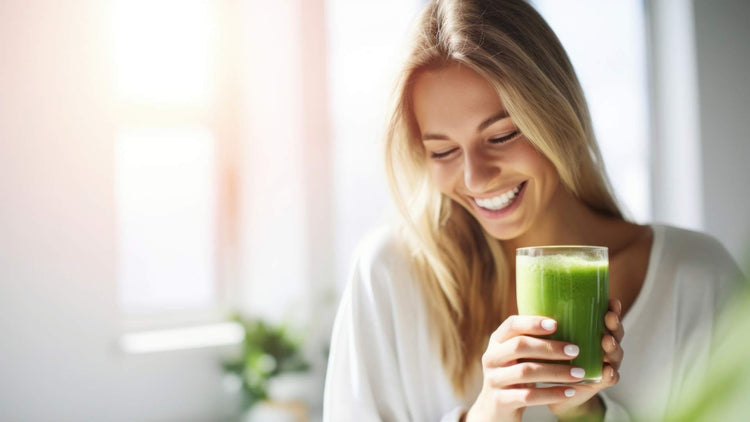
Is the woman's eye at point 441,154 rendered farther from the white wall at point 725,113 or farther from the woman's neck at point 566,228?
the white wall at point 725,113

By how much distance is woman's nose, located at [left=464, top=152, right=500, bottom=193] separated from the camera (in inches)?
44.2

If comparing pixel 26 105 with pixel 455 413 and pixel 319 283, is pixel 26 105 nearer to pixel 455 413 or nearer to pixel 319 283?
pixel 319 283

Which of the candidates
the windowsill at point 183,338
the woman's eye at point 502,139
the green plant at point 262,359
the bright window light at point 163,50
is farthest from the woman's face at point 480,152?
the bright window light at point 163,50

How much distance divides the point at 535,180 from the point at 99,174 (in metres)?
2.92

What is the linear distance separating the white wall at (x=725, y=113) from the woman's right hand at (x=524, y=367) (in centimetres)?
125

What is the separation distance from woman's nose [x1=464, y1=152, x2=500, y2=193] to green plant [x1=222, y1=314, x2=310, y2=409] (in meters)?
2.57

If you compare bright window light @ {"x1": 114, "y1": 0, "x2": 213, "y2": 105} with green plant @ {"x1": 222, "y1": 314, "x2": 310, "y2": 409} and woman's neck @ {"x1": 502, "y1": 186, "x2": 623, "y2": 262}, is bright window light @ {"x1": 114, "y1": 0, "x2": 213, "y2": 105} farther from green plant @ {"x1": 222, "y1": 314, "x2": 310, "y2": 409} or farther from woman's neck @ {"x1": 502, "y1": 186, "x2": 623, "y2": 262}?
woman's neck @ {"x1": 502, "y1": 186, "x2": 623, "y2": 262}

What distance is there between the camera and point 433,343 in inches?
55.5

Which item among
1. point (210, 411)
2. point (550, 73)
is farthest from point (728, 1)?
point (210, 411)

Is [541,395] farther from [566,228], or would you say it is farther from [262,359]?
[262,359]

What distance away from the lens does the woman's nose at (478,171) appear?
1.12 m

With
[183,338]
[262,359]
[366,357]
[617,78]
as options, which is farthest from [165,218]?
[366,357]

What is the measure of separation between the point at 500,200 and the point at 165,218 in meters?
3.33

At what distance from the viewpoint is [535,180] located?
1198mm
